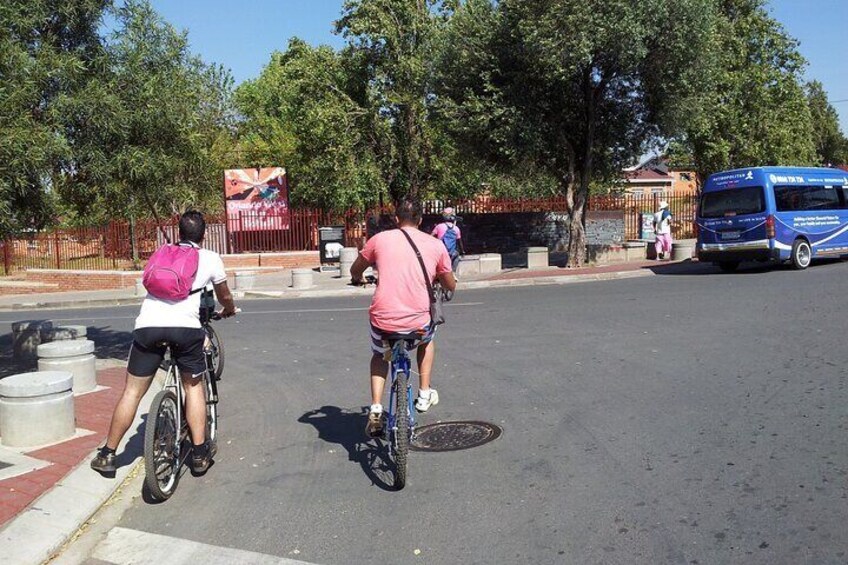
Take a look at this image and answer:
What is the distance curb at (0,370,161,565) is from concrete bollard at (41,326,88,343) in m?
4.58

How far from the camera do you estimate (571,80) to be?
21000 millimetres

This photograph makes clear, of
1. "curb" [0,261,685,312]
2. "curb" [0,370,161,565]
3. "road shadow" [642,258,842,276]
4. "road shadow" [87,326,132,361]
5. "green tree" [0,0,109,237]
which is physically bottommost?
"curb" [0,370,161,565]

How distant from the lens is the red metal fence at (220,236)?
26094 mm

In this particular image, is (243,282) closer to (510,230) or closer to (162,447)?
(510,230)

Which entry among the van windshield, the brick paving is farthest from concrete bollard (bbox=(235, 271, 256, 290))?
the brick paving

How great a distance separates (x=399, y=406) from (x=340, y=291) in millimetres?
14526

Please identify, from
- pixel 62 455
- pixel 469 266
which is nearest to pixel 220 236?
→ pixel 469 266

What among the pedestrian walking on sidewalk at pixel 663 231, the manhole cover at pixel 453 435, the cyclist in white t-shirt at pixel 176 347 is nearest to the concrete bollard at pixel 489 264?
the pedestrian walking on sidewalk at pixel 663 231

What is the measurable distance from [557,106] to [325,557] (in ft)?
62.7

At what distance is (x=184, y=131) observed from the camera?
9.20 meters

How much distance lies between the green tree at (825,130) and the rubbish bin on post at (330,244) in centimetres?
4420

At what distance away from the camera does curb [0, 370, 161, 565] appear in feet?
13.9

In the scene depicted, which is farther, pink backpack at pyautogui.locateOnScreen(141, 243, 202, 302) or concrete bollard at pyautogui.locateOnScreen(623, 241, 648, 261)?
concrete bollard at pyautogui.locateOnScreen(623, 241, 648, 261)

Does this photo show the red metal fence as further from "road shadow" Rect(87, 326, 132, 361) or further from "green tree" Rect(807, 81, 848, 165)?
"green tree" Rect(807, 81, 848, 165)
